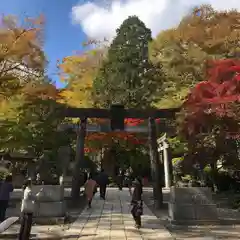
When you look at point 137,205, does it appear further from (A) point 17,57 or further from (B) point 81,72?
(B) point 81,72

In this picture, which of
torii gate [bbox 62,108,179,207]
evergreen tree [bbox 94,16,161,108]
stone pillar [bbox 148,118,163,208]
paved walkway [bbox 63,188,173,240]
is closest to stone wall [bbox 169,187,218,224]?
paved walkway [bbox 63,188,173,240]

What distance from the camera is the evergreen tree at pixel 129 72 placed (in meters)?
33.0

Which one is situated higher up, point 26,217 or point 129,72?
point 129,72

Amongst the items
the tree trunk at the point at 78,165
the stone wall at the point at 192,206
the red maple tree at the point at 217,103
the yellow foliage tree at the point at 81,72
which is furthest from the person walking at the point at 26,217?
the yellow foliage tree at the point at 81,72

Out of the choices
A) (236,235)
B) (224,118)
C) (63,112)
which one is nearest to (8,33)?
(63,112)

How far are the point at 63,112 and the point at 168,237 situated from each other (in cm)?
884

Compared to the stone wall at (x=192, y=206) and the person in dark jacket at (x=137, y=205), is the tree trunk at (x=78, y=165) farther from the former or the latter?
the person in dark jacket at (x=137, y=205)

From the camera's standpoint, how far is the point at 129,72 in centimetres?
3562

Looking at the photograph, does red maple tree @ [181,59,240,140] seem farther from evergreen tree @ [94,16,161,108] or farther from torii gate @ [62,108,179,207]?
evergreen tree @ [94,16,161,108]

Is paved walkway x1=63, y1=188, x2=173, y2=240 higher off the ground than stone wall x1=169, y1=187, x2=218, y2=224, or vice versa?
stone wall x1=169, y1=187, x2=218, y2=224

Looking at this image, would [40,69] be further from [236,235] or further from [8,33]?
[236,235]

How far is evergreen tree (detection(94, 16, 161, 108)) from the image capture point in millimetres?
32969

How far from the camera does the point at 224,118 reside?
12312 millimetres

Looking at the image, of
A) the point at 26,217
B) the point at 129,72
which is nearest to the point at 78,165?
the point at 26,217
